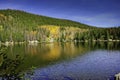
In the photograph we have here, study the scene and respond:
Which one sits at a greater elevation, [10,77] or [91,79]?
[10,77]

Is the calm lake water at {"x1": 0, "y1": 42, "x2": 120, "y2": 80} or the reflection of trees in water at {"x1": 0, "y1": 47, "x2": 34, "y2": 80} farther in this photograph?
the calm lake water at {"x1": 0, "y1": 42, "x2": 120, "y2": 80}

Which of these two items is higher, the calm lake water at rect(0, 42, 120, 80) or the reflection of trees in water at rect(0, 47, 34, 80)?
the reflection of trees in water at rect(0, 47, 34, 80)

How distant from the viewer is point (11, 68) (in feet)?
40.3

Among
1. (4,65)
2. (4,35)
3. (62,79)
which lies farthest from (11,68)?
(4,35)

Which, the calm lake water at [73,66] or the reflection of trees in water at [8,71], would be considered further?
the calm lake water at [73,66]

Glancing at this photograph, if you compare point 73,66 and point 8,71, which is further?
point 73,66

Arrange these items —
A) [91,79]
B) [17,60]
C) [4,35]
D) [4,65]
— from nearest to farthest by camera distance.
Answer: [4,65] < [17,60] < [91,79] < [4,35]

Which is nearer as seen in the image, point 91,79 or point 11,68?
point 11,68

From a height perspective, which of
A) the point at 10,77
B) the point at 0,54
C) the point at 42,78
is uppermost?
the point at 0,54

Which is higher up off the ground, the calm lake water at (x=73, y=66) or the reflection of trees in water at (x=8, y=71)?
the reflection of trees in water at (x=8, y=71)

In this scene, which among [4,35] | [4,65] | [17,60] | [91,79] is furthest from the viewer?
[4,35]

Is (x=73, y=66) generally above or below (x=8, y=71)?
below

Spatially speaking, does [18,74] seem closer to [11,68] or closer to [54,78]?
[11,68]

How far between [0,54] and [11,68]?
928 mm
